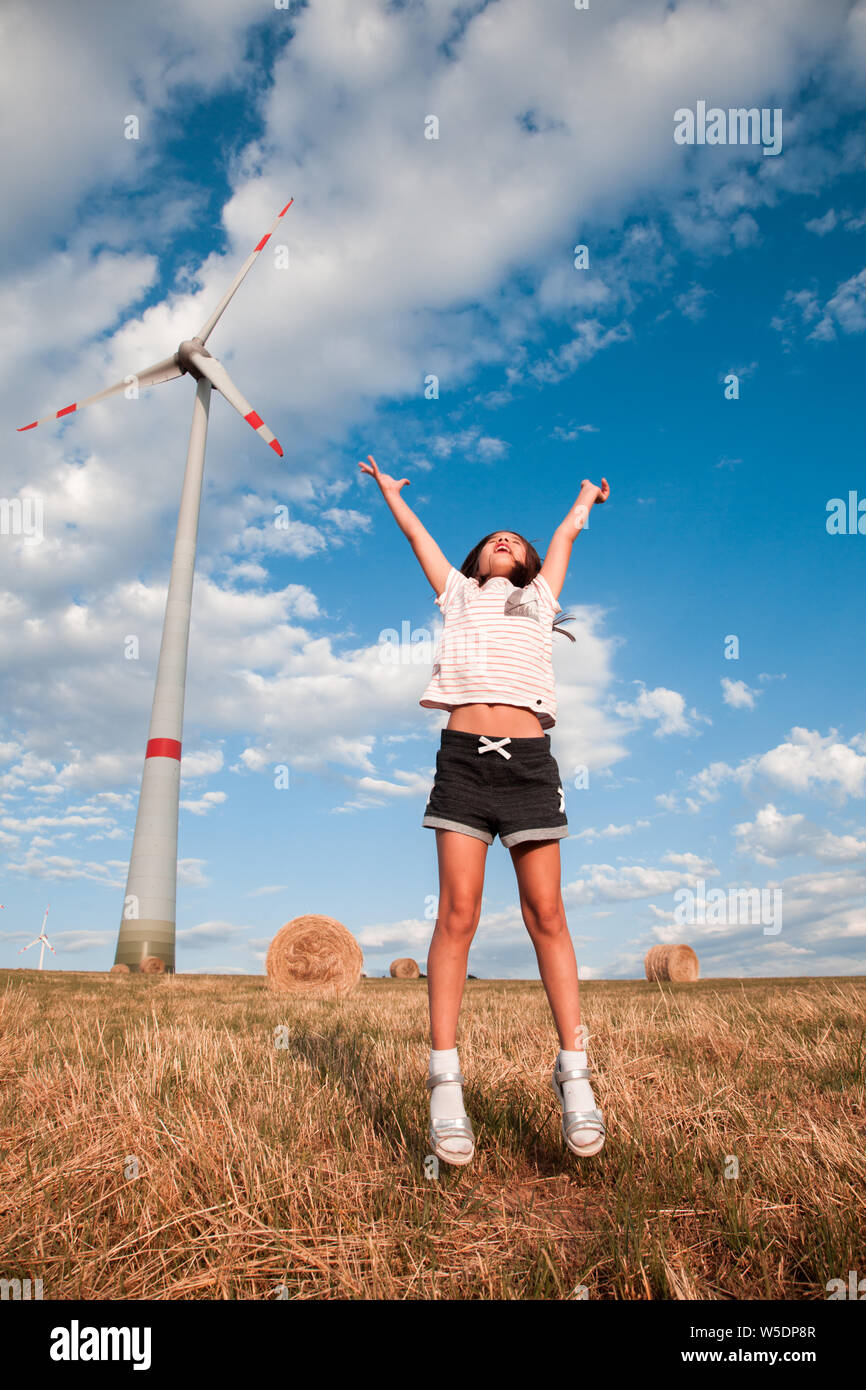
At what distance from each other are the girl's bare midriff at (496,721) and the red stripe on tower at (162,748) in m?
26.2

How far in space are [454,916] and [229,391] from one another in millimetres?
27608

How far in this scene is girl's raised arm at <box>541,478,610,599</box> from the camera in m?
3.91

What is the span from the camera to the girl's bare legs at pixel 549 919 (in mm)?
3078

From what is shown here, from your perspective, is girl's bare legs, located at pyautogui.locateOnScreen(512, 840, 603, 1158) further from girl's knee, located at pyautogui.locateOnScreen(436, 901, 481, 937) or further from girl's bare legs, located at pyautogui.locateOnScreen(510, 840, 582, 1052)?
girl's knee, located at pyautogui.locateOnScreen(436, 901, 481, 937)

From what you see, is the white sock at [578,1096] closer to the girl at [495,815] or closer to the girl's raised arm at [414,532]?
the girl at [495,815]

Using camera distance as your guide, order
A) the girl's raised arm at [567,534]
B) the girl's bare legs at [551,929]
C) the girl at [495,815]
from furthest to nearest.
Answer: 1. the girl's raised arm at [567,534]
2. the girl's bare legs at [551,929]
3. the girl at [495,815]

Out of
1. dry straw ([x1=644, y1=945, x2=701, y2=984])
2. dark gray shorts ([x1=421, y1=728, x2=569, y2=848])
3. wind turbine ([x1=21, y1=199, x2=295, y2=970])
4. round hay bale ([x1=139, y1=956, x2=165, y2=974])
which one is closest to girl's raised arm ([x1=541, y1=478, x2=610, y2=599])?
dark gray shorts ([x1=421, y1=728, x2=569, y2=848])

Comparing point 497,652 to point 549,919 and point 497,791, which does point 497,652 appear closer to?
point 497,791

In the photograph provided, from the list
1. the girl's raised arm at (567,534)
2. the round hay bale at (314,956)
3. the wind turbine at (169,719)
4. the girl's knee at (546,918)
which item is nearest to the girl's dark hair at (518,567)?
the girl's raised arm at (567,534)

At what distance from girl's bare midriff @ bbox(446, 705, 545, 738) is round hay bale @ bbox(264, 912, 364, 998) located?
1338 cm

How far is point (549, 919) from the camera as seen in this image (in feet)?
10.3

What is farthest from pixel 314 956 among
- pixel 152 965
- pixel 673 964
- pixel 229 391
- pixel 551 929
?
pixel 229 391
